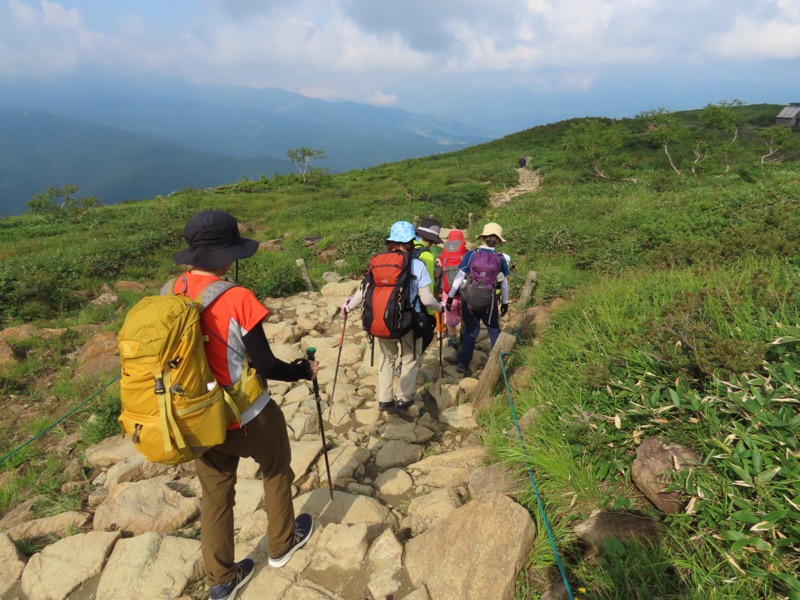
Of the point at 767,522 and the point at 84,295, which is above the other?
the point at 767,522

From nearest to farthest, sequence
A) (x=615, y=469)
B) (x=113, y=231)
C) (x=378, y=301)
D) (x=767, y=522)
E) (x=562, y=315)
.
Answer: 1. (x=767, y=522)
2. (x=615, y=469)
3. (x=378, y=301)
4. (x=562, y=315)
5. (x=113, y=231)

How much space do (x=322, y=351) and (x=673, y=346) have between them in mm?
5372

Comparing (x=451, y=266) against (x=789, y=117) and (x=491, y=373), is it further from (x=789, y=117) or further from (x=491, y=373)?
(x=789, y=117)

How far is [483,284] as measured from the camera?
5.68 meters

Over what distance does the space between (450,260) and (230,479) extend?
4943 millimetres

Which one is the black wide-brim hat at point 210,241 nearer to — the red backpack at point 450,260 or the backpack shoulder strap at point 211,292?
the backpack shoulder strap at point 211,292

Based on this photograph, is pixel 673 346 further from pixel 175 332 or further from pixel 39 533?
pixel 39 533

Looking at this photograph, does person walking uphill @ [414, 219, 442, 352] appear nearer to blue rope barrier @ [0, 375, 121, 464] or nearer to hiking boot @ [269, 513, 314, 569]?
hiking boot @ [269, 513, 314, 569]

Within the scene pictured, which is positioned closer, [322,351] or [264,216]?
[322,351]

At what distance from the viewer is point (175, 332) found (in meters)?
2.15

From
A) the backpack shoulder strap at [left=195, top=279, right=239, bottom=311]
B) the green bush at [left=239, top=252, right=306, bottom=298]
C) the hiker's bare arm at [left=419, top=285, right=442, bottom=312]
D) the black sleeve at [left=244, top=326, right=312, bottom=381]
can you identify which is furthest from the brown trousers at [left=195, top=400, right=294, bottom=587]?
the green bush at [left=239, top=252, right=306, bottom=298]

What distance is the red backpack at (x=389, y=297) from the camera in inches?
175

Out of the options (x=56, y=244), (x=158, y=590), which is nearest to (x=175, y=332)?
(x=158, y=590)

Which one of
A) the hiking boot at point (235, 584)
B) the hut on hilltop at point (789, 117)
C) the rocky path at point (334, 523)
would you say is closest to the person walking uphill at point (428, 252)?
the rocky path at point (334, 523)
